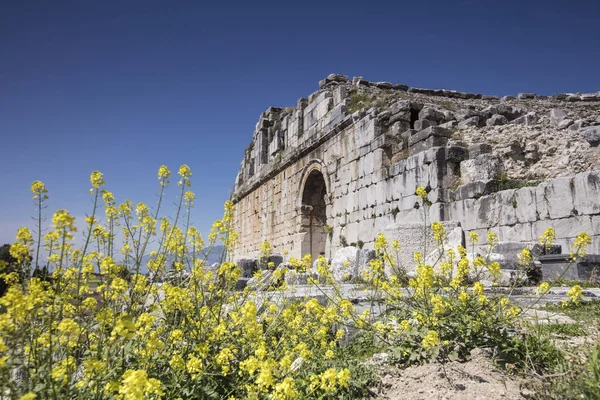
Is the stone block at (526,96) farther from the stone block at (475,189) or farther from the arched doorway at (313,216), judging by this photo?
the stone block at (475,189)

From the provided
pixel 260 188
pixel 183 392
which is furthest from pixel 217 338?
pixel 260 188

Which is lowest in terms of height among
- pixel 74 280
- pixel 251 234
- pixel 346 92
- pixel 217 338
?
pixel 217 338

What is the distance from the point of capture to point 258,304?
377 cm

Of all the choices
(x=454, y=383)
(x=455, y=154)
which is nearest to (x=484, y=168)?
(x=455, y=154)

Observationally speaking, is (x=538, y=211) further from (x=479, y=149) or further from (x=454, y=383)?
(x=454, y=383)

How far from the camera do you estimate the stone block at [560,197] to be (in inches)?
210

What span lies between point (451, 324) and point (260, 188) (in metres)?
13.9

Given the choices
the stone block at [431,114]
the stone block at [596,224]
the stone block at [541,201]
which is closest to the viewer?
the stone block at [596,224]

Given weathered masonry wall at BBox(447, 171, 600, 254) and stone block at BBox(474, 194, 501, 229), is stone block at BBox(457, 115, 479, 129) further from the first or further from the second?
stone block at BBox(474, 194, 501, 229)

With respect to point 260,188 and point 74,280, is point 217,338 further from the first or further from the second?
point 260,188

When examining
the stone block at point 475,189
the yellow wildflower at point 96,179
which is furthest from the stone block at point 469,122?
the yellow wildflower at point 96,179

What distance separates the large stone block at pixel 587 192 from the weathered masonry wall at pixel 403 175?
0.01m

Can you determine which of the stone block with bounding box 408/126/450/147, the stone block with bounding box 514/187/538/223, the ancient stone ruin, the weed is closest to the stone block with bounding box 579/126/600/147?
the ancient stone ruin

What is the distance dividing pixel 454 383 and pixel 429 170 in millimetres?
5540
